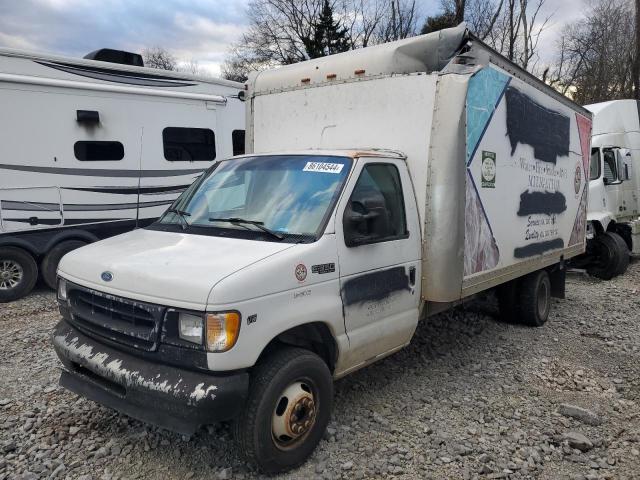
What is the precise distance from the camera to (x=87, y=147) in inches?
331

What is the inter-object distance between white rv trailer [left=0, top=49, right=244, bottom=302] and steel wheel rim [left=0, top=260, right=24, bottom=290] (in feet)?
0.04

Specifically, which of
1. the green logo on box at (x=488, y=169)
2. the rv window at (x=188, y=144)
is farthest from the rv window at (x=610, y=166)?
the rv window at (x=188, y=144)

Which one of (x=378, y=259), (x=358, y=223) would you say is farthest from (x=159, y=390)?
(x=378, y=259)

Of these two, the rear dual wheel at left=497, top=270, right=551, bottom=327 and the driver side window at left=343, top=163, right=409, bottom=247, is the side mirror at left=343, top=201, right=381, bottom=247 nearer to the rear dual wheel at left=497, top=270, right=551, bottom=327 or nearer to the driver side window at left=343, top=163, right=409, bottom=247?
the driver side window at left=343, top=163, right=409, bottom=247

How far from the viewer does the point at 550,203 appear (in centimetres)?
636

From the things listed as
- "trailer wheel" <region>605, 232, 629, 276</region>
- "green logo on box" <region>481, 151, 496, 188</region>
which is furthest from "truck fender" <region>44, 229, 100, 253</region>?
"trailer wheel" <region>605, 232, 629, 276</region>

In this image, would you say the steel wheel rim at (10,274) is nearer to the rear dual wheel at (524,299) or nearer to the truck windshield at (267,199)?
the truck windshield at (267,199)

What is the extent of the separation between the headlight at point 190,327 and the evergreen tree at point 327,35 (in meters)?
33.6

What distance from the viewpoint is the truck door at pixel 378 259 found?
3676 millimetres

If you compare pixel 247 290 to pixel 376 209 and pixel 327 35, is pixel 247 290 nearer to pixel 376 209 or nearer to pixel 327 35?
pixel 376 209

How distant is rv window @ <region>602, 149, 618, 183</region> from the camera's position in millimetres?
10055

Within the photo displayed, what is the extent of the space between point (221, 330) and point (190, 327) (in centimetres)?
19

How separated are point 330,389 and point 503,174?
2855mm

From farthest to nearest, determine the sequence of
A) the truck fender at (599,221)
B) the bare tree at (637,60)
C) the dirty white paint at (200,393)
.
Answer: the bare tree at (637,60), the truck fender at (599,221), the dirty white paint at (200,393)
